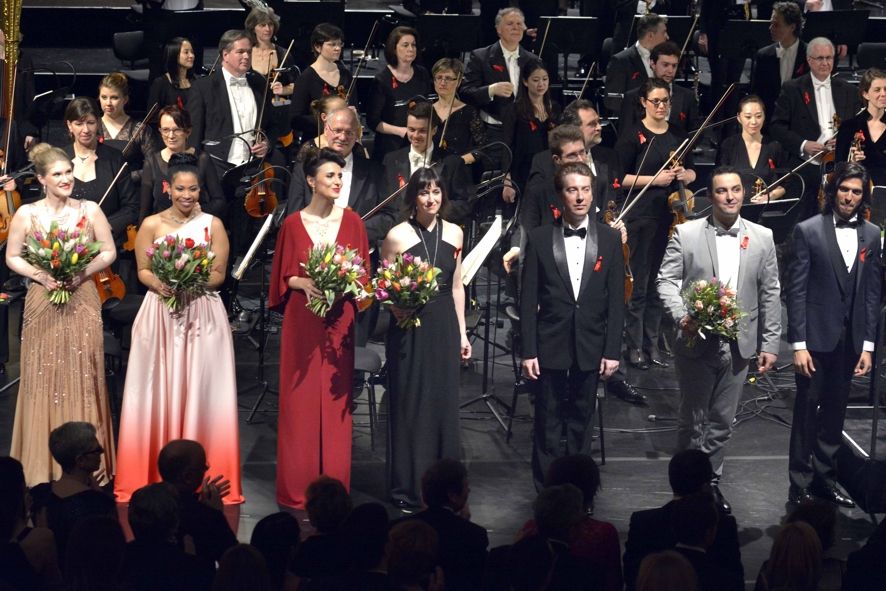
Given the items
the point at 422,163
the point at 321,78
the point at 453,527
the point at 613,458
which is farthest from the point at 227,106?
the point at 453,527

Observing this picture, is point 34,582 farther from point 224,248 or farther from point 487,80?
point 487,80

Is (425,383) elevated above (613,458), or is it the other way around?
(425,383)

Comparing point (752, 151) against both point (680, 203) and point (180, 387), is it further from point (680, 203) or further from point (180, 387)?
point (180, 387)

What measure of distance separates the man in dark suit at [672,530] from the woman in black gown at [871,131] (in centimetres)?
439

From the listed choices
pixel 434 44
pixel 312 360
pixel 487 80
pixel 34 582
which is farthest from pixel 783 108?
pixel 34 582

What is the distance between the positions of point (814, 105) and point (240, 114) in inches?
155

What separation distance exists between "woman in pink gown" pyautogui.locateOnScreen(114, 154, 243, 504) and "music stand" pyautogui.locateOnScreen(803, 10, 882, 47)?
6307 millimetres

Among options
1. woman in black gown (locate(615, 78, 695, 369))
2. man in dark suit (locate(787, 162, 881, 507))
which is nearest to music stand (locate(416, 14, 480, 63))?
woman in black gown (locate(615, 78, 695, 369))

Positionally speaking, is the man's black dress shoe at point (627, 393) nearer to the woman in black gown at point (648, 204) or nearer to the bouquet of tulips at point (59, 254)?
the woman in black gown at point (648, 204)

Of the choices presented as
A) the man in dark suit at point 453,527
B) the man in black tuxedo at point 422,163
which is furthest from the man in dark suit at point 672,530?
the man in black tuxedo at point 422,163

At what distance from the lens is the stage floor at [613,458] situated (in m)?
7.31

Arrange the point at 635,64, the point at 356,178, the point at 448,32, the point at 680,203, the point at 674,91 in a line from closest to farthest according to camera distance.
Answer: the point at 356,178
the point at 680,203
the point at 674,91
the point at 635,64
the point at 448,32

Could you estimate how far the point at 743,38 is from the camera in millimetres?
11539

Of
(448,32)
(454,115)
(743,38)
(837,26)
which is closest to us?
(454,115)
